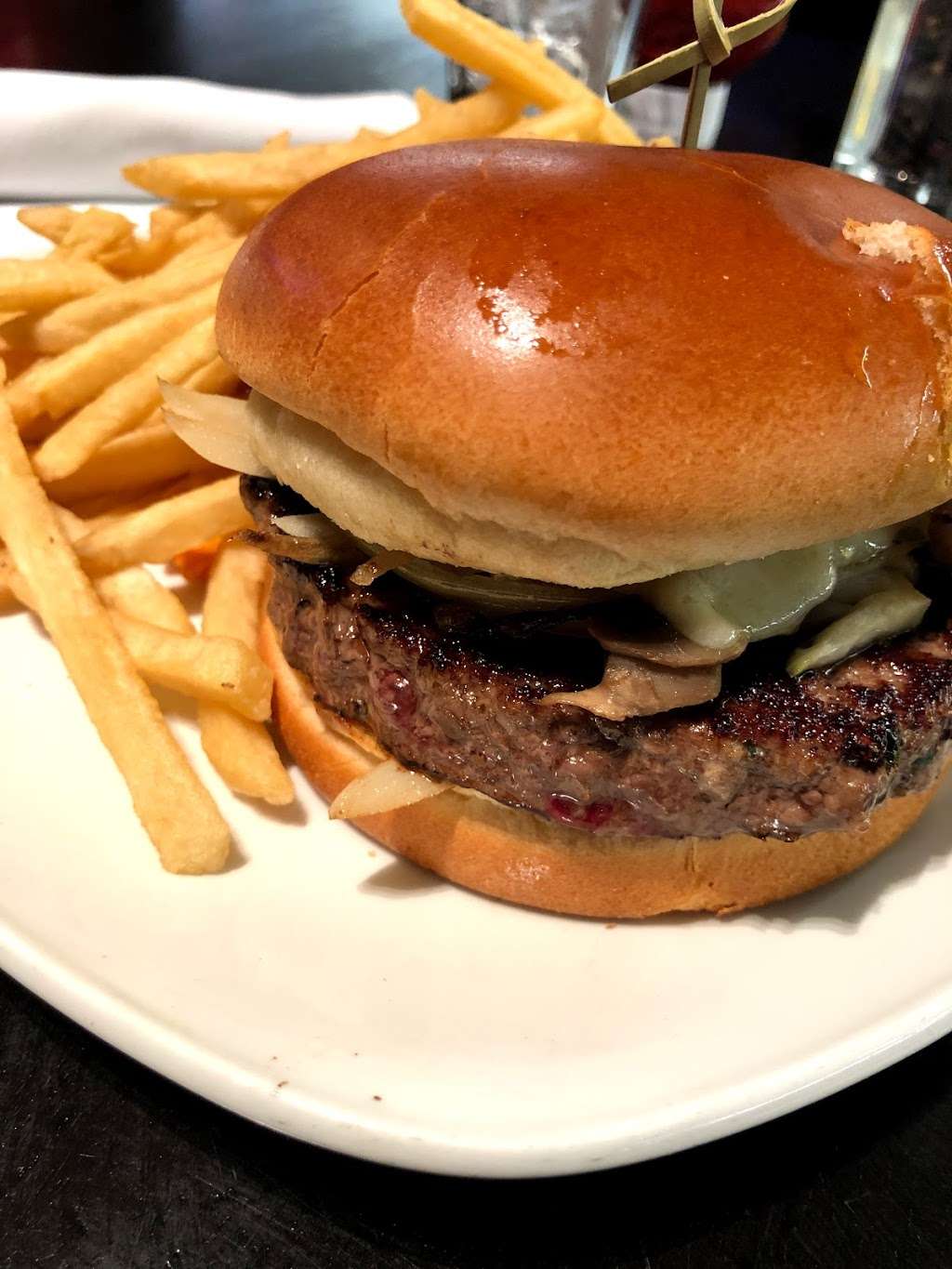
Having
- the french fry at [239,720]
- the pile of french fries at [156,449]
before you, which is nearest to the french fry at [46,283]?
the pile of french fries at [156,449]

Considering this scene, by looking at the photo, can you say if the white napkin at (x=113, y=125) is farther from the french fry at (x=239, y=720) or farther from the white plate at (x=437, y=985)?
the white plate at (x=437, y=985)

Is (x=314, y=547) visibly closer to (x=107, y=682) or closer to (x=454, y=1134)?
(x=107, y=682)

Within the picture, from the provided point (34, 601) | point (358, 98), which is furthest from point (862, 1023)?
point (358, 98)

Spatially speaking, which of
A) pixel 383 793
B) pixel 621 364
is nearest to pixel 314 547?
pixel 383 793

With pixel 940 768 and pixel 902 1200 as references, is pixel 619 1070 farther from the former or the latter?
pixel 940 768

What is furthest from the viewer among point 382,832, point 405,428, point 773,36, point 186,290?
point 773,36

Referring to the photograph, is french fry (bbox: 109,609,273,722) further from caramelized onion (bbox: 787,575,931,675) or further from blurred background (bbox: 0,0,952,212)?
blurred background (bbox: 0,0,952,212)

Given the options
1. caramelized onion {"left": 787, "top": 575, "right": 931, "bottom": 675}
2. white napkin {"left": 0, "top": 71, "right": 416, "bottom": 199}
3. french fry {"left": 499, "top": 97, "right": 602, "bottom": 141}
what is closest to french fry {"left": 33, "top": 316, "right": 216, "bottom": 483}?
french fry {"left": 499, "top": 97, "right": 602, "bottom": 141}
